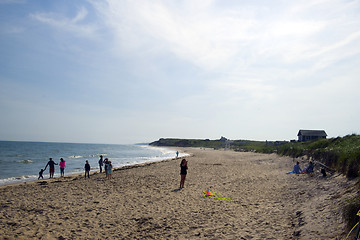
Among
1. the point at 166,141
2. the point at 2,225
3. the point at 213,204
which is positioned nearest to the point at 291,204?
the point at 213,204

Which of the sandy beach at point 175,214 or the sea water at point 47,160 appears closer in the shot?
the sandy beach at point 175,214

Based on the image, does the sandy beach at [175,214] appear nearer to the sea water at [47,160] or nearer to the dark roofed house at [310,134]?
the sea water at [47,160]

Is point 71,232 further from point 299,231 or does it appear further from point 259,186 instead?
point 259,186

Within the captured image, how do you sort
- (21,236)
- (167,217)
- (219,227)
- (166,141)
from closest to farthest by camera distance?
(21,236)
(219,227)
(167,217)
(166,141)

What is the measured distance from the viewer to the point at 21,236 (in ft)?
20.3

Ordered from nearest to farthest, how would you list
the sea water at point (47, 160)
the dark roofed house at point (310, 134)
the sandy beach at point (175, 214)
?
the sandy beach at point (175, 214), the sea water at point (47, 160), the dark roofed house at point (310, 134)

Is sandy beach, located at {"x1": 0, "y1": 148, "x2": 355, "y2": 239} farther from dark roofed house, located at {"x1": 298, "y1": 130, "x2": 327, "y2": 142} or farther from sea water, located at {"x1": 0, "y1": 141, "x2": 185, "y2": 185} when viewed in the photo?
dark roofed house, located at {"x1": 298, "y1": 130, "x2": 327, "y2": 142}

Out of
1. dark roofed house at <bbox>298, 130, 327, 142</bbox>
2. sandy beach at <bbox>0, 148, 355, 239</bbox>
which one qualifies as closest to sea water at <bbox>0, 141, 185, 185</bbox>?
sandy beach at <bbox>0, 148, 355, 239</bbox>

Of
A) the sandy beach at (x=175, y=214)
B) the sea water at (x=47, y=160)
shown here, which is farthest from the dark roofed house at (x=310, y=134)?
the sandy beach at (x=175, y=214)

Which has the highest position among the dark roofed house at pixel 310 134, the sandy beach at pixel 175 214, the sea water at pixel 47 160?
the dark roofed house at pixel 310 134

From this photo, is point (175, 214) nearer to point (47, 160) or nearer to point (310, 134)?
point (47, 160)

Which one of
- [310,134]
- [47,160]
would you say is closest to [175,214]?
[47,160]

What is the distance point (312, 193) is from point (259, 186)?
3414mm

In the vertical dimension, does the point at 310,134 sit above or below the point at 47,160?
above
